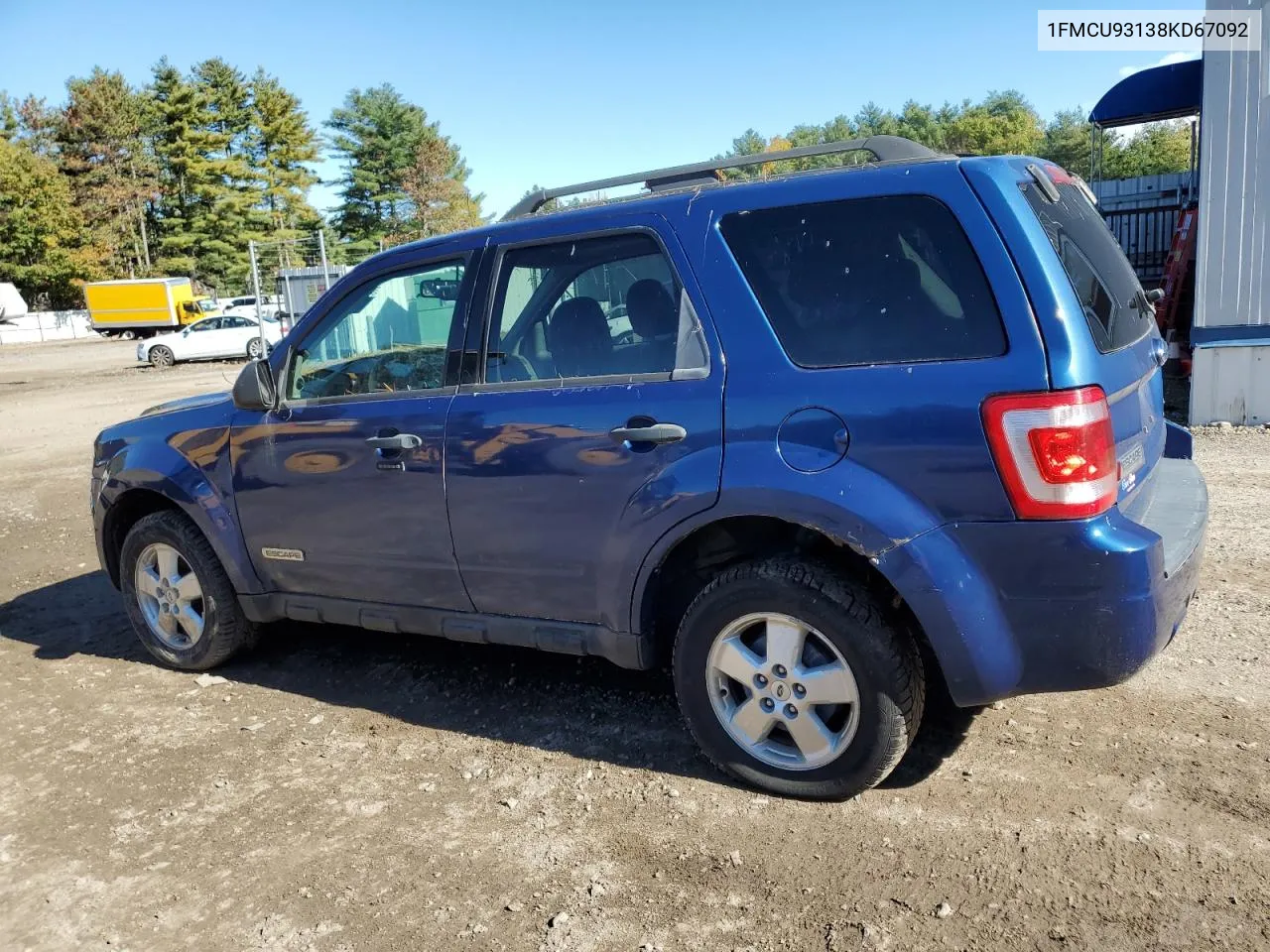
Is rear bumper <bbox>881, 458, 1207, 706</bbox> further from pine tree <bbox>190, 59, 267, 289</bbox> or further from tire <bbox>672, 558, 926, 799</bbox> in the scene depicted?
pine tree <bbox>190, 59, 267, 289</bbox>

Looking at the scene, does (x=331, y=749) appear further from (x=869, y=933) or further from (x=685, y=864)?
(x=869, y=933)

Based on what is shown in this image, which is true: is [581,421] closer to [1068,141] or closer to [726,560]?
[726,560]

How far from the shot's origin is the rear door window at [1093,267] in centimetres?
298

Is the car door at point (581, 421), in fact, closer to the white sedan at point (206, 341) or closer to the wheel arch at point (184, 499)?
the wheel arch at point (184, 499)

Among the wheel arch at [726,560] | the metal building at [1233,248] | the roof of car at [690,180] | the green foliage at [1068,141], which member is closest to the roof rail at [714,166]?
the roof of car at [690,180]

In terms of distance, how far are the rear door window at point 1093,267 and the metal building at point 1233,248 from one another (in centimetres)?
682

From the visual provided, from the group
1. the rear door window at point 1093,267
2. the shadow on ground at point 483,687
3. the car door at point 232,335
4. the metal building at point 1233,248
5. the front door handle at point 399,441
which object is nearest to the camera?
the rear door window at point 1093,267

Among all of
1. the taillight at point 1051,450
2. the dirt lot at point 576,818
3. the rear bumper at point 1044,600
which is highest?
the taillight at point 1051,450

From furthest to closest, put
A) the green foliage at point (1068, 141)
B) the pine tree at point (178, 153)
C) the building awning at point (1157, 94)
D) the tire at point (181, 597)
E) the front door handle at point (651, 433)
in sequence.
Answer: the green foliage at point (1068, 141)
the pine tree at point (178, 153)
the building awning at point (1157, 94)
the tire at point (181, 597)
the front door handle at point (651, 433)

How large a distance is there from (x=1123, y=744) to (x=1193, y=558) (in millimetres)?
783

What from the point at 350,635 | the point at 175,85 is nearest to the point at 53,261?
the point at 175,85

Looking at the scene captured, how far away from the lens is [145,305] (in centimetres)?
4838

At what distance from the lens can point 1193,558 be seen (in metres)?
3.11

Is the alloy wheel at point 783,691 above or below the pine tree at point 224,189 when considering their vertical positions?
below
